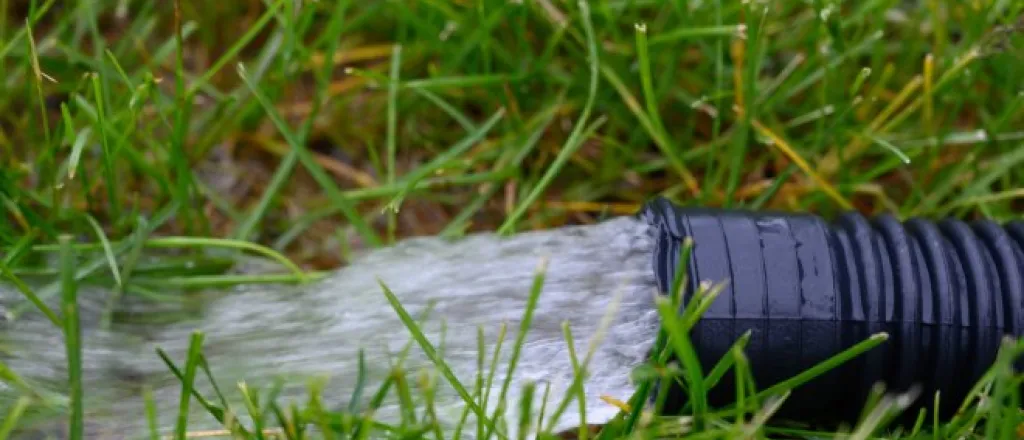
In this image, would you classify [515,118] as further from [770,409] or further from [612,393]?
[770,409]

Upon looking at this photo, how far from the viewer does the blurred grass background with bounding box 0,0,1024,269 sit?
1472 mm

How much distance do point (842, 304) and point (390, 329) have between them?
0.46 m

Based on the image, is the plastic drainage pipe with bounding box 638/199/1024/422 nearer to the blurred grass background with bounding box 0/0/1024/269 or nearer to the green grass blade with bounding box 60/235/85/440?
the blurred grass background with bounding box 0/0/1024/269

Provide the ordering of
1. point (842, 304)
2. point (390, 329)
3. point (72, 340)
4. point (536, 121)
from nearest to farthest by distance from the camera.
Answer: point (72, 340) < point (842, 304) < point (390, 329) < point (536, 121)

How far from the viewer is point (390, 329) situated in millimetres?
1264

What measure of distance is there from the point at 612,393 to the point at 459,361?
16 cm

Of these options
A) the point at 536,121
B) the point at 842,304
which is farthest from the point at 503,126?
the point at 842,304

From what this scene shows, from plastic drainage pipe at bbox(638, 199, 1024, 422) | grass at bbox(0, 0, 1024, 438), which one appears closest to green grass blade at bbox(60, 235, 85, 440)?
grass at bbox(0, 0, 1024, 438)

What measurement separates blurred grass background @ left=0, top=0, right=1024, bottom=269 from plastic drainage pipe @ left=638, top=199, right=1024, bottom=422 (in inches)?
12.4

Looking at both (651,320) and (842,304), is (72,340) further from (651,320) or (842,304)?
(842,304)

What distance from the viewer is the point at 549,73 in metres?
1.57

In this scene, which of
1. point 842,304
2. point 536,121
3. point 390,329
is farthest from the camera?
point 536,121

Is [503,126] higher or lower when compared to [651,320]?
higher

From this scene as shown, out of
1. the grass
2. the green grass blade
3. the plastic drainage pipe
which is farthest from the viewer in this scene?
the grass
